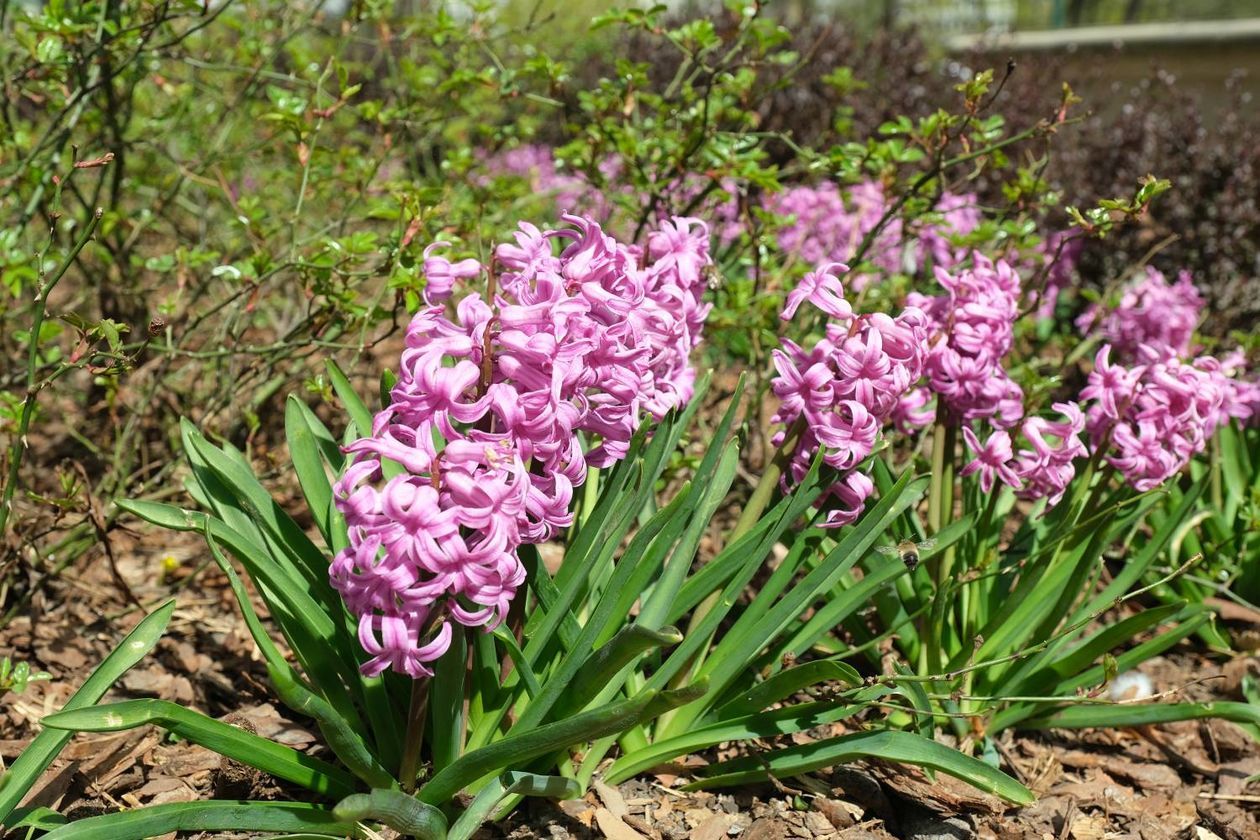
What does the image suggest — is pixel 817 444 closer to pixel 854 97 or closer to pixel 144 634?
pixel 144 634

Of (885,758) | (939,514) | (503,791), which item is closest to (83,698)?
(503,791)

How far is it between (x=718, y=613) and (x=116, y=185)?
2658 mm

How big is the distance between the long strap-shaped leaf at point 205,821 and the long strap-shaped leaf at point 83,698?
13 cm

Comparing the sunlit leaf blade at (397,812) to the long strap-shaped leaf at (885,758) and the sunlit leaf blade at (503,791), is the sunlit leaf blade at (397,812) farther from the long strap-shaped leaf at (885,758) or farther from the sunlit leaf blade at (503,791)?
the long strap-shaped leaf at (885,758)

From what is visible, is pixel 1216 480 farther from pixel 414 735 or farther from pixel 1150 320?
pixel 414 735

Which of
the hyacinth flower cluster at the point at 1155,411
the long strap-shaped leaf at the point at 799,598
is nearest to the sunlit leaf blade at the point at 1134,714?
the hyacinth flower cluster at the point at 1155,411

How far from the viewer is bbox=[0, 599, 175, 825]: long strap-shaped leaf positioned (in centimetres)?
192

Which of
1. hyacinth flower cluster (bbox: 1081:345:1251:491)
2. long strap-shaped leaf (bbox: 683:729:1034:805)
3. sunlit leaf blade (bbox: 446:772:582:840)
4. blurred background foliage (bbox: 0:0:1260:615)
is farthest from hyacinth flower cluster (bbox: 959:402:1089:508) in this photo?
sunlit leaf blade (bbox: 446:772:582:840)

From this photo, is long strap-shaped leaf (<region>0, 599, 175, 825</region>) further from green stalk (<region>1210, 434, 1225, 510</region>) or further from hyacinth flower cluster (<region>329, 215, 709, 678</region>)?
green stalk (<region>1210, 434, 1225, 510</region>)

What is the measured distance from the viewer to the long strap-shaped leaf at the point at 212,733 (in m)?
1.77

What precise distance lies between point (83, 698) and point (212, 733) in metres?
0.26

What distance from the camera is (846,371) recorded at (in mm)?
2137

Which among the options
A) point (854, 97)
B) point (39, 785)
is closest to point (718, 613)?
point (39, 785)

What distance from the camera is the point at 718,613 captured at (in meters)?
2.26
